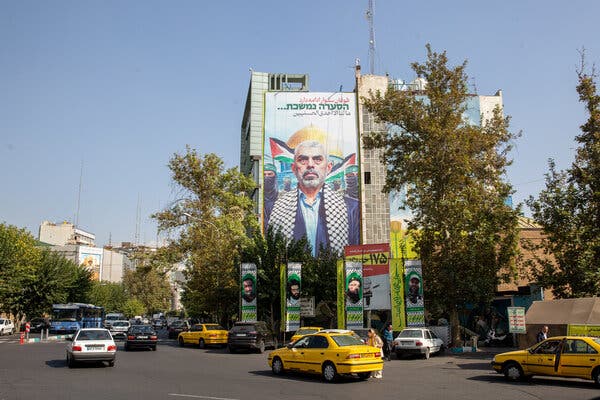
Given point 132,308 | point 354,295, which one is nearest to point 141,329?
point 354,295

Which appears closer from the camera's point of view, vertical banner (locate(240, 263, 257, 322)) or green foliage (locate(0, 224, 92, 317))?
vertical banner (locate(240, 263, 257, 322))

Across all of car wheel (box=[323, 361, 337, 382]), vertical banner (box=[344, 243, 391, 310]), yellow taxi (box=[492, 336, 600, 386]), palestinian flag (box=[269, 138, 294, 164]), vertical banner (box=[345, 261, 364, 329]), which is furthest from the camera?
palestinian flag (box=[269, 138, 294, 164])

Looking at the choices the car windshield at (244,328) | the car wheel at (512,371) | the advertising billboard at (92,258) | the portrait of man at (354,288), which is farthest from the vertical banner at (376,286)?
the advertising billboard at (92,258)

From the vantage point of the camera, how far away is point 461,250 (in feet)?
97.0

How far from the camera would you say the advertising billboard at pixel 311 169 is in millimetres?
58344

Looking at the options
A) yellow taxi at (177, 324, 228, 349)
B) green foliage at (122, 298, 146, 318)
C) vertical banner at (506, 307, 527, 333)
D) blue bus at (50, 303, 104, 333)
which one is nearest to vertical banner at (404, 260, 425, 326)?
vertical banner at (506, 307, 527, 333)

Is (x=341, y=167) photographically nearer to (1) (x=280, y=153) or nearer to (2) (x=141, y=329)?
(1) (x=280, y=153)

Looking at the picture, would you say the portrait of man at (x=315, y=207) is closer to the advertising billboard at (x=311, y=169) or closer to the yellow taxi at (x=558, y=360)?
the advertising billboard at (x=311, y=169)

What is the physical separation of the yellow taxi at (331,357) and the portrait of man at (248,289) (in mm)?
17768

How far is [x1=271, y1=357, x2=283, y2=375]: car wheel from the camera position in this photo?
17.3 metres

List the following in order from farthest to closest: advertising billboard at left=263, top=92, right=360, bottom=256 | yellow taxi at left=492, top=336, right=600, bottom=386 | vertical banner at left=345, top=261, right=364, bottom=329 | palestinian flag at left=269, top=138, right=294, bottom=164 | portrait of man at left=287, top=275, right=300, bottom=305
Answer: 1. palestinian flag at left=269, top=138, right=294, bottom=164
2. advertising billboard at left=263, top=92, right=360, bottom=256
3. portrait of man at left=287, top=275, right=300, bottom=305
4. vertical banner at left=345, top=261, right=364, bottom=329
5. yellow taxi at left=492, top=336, right=600, bottom=386

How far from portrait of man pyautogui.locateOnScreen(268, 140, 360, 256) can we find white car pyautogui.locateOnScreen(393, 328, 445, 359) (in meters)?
32.3

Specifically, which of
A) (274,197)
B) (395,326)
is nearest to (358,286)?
(395,326)

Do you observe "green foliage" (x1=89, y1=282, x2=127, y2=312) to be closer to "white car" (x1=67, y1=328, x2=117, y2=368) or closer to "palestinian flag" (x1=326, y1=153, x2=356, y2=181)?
"palestinian flag" (x1=326, y1=153, x2=356, y2=181)
